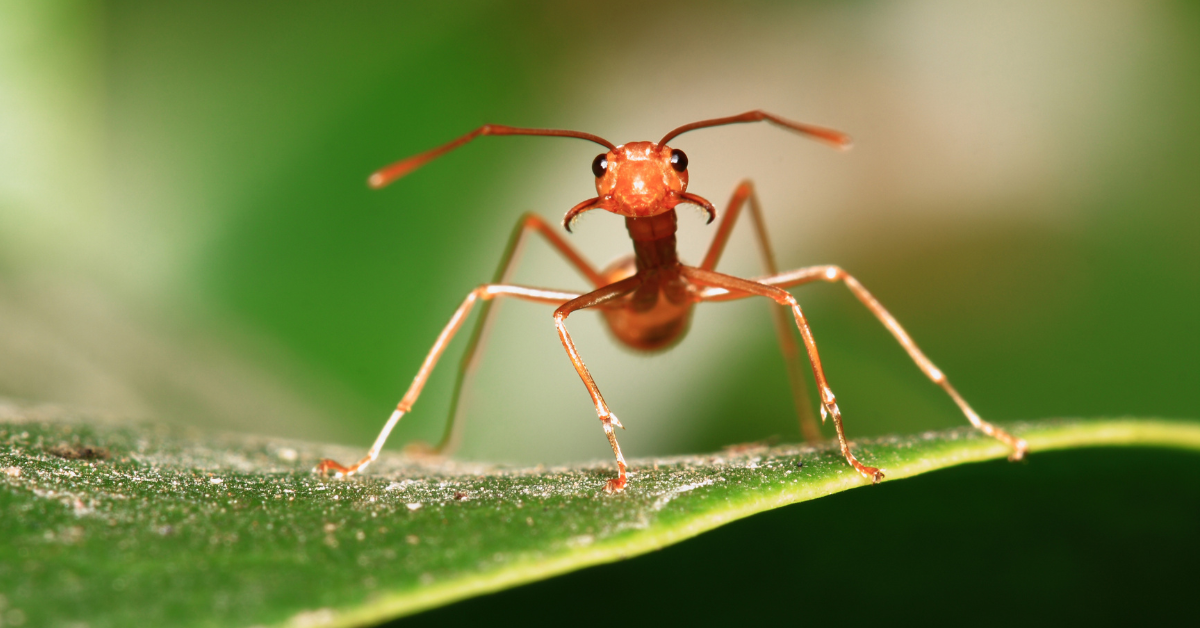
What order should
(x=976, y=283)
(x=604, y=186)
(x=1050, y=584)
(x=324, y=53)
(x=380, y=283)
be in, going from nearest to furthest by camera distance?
1. (x=1050, y=584)
2. (x=604, y=186)
3. (x=976, y=283)
4. (x=380, y=283)
5. (x=324, y=53)

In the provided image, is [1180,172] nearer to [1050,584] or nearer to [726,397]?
[726,397]

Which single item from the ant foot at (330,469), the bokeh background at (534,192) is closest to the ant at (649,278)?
the ant foot at (330,469)

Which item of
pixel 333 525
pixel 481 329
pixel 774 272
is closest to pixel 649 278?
pixel 774 272

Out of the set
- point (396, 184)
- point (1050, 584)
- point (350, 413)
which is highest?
point (396, 184)

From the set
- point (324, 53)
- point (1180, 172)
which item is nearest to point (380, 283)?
point (324, 53)

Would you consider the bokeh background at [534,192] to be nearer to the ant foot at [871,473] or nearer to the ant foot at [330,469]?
the ant foot at [330,469]
